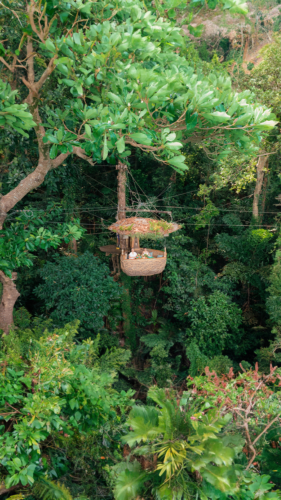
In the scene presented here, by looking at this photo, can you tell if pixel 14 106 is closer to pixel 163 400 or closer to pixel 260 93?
pixel 163 400

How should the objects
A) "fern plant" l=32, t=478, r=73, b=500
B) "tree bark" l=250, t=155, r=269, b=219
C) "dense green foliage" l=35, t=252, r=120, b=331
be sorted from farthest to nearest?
"tree bark" l=250, t=155, r=269, b=219 → "dense green foliage" l=35, t=252, r=120, b=331 → "fern plant" l=32, t=478, r=73, b=500

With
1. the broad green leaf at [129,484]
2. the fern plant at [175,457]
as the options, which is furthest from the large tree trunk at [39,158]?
the broad green leaf at [129,484]

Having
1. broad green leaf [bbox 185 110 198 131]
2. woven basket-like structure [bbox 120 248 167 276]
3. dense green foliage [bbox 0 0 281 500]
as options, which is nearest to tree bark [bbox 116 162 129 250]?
dense green foliage [bbox 0 0 281 500]

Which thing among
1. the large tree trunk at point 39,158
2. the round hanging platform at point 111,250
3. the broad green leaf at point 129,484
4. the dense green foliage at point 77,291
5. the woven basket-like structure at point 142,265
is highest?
the large tree trunk at point 39,158

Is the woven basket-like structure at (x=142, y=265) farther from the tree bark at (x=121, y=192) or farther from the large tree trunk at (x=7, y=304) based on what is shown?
the large tree trunk at (x=7, y=304)

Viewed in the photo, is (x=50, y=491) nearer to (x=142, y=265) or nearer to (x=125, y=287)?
(x=142, y=265)

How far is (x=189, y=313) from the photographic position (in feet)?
21.1

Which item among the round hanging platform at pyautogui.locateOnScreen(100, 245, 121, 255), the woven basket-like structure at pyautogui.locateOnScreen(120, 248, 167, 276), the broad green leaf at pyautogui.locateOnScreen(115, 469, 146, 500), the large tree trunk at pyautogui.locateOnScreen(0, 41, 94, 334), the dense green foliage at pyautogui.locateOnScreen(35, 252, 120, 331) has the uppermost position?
the large tree trunk at pyautogui.locateOnScreen(0, 41, 94, 334)

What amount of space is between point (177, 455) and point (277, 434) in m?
0.69

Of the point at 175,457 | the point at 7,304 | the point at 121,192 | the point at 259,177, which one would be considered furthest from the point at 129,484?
the point at 259,177

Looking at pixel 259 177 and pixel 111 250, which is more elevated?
pixel 259 177

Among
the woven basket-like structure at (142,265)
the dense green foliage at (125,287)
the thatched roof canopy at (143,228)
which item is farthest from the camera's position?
the woven basket-like structure at (142,265)

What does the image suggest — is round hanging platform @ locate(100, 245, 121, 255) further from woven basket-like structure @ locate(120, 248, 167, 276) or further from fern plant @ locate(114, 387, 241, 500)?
fern plant @ locate(114, 387, 241, 500)

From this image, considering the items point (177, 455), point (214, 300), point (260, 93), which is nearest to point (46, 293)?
point (214, 300)
